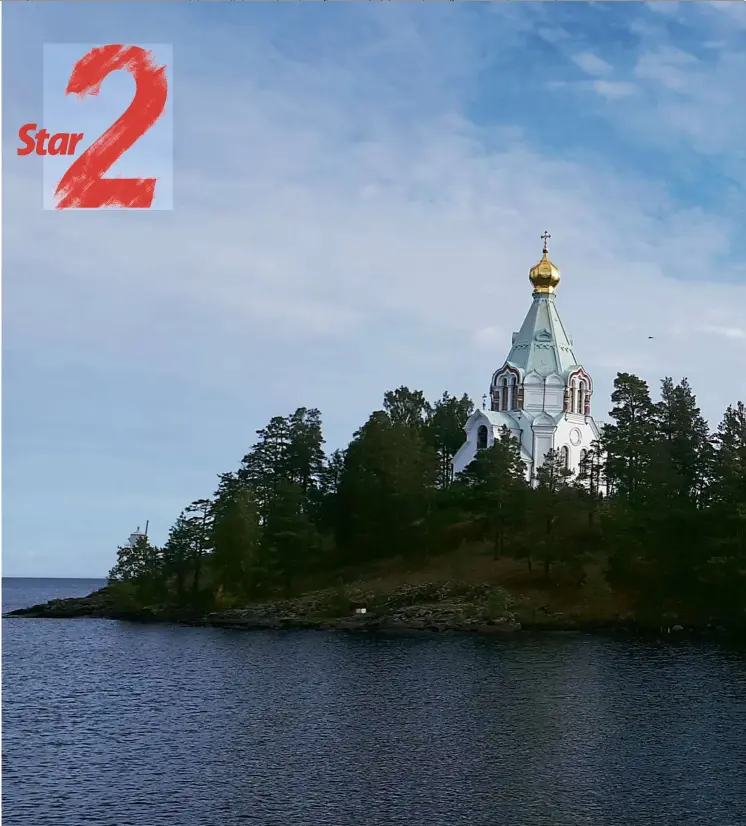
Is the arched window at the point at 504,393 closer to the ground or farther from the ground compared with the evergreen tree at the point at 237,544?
farther from the ground

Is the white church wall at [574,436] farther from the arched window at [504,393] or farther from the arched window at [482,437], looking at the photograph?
the arched window at [482,437]

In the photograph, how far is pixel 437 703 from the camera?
35562 mm

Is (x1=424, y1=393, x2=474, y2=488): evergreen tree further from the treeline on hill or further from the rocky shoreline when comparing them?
the rocky shoreline

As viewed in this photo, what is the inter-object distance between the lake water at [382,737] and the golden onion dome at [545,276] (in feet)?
126

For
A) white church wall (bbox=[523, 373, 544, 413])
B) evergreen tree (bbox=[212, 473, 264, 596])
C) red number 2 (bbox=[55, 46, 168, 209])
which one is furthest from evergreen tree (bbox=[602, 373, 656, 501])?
red number 2 (bbox=[55, 46, 168, 209])

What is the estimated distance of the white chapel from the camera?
79562 mm

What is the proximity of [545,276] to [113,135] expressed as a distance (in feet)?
219

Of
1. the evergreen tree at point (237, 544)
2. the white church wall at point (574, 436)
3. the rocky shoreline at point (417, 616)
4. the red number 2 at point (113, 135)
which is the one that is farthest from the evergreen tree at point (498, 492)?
the red number 2 at point (113, 135)

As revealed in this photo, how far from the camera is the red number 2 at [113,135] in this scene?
18062mm

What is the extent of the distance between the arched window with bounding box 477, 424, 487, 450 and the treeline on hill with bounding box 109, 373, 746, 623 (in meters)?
3.51

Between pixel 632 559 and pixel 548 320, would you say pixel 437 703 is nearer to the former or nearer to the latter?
pixel 632 559

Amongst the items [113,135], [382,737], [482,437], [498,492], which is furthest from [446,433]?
[113,135]

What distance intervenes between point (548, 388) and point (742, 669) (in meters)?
40.1

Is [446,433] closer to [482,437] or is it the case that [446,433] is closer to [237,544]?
[482,437]
